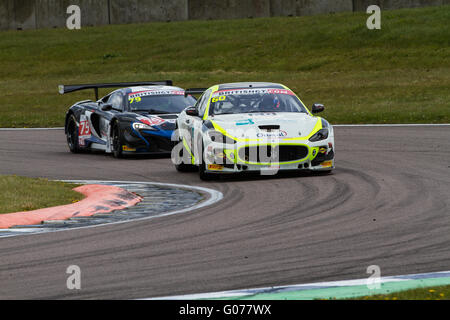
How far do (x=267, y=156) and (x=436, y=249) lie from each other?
17.2 feet

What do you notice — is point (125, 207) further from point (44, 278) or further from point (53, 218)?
point (44, 278)

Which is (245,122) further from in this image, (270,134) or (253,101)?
(253,101)

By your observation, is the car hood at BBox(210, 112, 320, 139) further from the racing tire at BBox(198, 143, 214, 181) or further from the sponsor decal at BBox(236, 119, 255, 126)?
the racing tire at BBox(198, 143, 214, 181)

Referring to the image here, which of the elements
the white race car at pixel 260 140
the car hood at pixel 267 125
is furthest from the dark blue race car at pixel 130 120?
the car hood at pixel 267 125

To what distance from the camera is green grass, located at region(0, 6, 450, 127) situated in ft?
89.6

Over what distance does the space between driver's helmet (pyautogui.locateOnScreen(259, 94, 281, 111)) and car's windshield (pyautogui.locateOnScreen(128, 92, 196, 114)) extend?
3276 mm

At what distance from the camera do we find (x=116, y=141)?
1650 centimetres

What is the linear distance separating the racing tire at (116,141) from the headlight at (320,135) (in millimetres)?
4606

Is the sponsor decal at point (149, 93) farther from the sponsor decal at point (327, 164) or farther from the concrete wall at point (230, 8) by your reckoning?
the concrete wall at point (230, 8)

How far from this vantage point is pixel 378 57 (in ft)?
119

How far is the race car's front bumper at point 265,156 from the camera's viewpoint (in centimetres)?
1241

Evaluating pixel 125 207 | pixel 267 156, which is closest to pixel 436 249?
pixel 125 207

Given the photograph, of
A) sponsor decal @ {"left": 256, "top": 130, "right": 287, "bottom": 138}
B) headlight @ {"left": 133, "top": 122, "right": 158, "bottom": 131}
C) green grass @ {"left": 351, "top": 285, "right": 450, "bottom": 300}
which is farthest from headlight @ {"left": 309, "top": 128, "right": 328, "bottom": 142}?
green grass @ {"left": 351, "top": 285, "right": 450, "bottom": 300}
